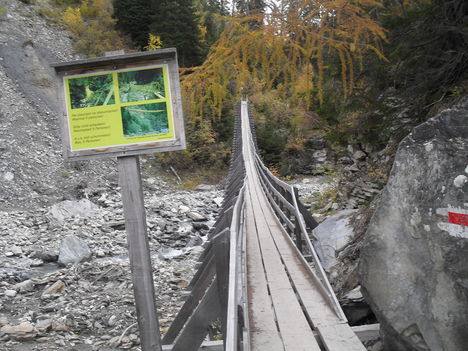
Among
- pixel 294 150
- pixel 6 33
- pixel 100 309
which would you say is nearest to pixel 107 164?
pixel 6 33

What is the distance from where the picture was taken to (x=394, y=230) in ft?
10.1

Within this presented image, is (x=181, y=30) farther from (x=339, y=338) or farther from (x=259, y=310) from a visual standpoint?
(x=339, y=338)

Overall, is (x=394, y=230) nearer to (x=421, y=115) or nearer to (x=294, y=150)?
(x=421, y=115)

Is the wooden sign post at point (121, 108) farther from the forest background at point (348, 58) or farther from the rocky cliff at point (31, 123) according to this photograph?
the rocky cliff at point (31, 123)

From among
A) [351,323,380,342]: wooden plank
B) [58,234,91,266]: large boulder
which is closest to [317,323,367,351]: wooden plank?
[351,323,380,342]: wooden plank

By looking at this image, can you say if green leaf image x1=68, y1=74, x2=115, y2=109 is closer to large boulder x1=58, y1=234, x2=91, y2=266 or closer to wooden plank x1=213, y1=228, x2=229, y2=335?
wooden plank x1=213, y1=228, x2=229, y2=335

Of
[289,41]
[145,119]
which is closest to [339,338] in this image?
[145,119]

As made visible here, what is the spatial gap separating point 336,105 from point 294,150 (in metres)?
18.7

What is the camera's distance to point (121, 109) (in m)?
3.07

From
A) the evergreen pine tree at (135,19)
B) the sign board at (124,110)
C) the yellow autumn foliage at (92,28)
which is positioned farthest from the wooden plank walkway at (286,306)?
the evergreen pine tree at (135,19)

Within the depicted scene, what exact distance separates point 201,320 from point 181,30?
24.1 m

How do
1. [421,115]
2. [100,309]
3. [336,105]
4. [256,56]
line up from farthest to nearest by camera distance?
[336,105] < [100,309] < [421,115] < [256,56]

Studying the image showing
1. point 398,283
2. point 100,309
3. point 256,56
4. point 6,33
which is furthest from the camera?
point 6,33

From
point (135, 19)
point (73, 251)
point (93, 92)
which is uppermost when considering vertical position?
point (135, 19)
